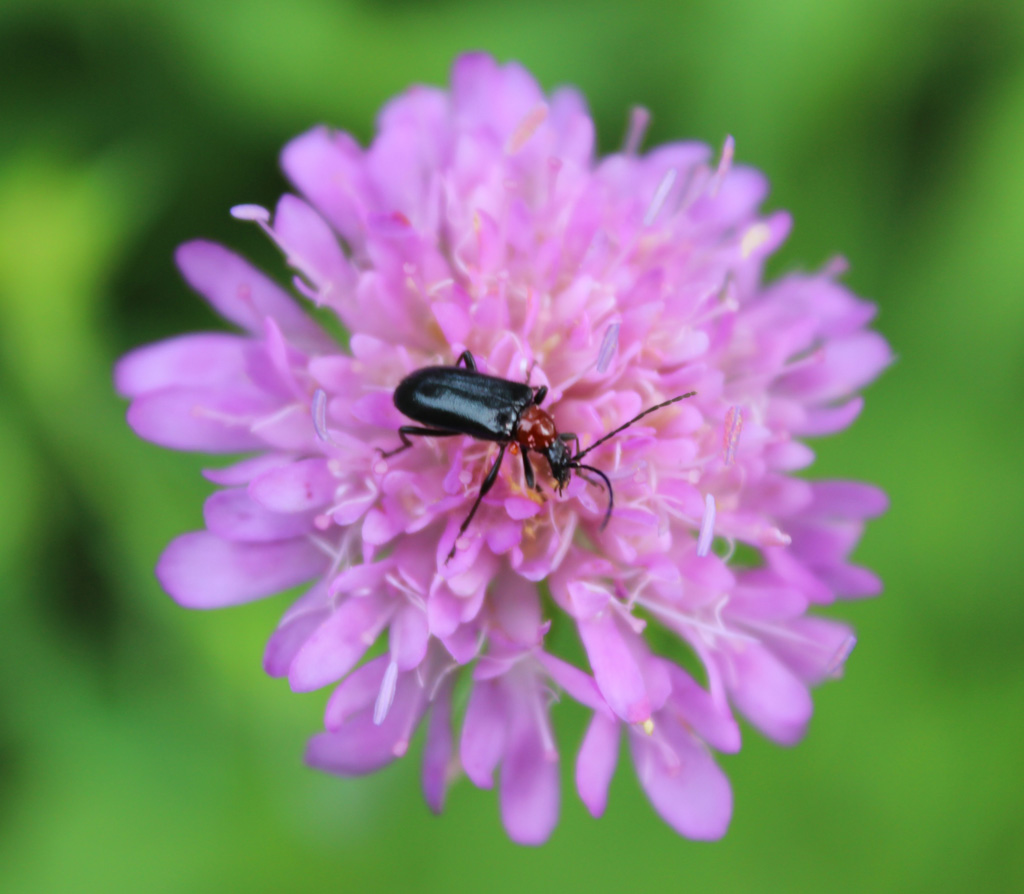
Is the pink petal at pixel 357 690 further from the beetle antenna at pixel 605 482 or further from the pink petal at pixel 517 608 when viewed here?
the beetle antenna at pixel 605 482

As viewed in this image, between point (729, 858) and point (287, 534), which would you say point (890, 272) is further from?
point (287, 534)

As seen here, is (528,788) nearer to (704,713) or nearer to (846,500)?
(704,713)

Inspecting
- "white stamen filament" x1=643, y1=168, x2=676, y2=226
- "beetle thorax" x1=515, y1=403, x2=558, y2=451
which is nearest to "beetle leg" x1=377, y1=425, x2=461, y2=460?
"beetle thorax" x1=515, y1=403, x2=558, y2=451

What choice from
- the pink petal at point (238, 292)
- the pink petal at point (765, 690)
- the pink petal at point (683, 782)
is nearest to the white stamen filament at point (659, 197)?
the pink petal at point (238, 292)

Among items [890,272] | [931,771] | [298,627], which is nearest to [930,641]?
[931,771]

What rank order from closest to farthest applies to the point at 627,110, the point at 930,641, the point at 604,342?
the point at 604,342
the point at 930,641
the point at 627,110

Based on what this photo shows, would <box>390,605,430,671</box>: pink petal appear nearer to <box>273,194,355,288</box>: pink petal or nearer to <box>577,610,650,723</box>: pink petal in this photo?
<box>577,610,650,723</box>: pink petal

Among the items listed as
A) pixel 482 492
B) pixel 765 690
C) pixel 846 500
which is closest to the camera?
pixel 482 492

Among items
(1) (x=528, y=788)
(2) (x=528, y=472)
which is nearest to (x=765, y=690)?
(1) (x=528, y=788)
